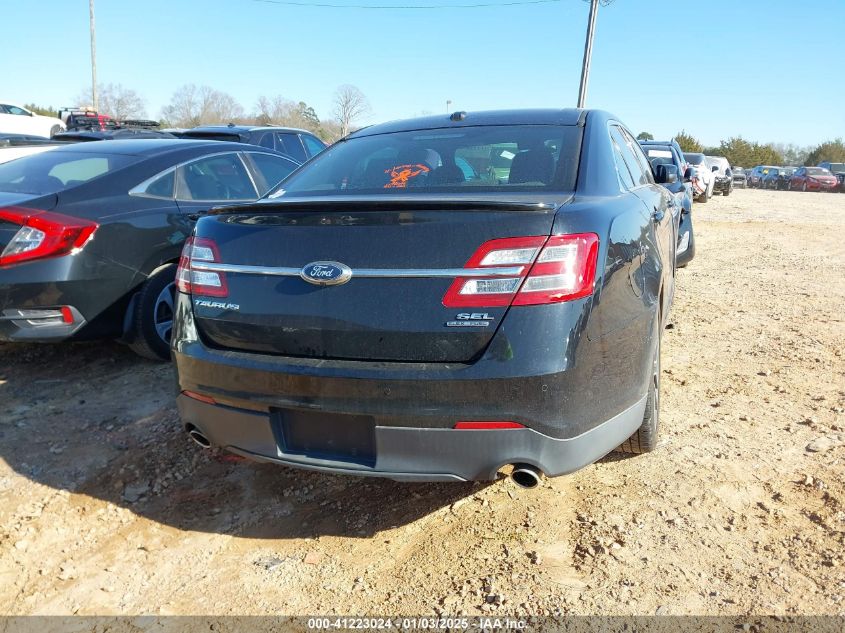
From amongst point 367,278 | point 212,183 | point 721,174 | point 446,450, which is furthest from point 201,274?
point 721,174

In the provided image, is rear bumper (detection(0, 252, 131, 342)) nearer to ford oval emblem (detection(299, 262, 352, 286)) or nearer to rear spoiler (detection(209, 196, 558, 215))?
rear spoiler (detection(209, 196, 558, 215))

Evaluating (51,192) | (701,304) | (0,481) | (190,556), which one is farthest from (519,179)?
(701,304)

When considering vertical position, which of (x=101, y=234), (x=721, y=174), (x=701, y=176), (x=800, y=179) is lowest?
(x=800, y=179)

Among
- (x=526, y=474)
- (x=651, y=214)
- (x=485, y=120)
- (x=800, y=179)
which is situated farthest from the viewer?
(x=800, y=179)

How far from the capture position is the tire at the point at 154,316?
4.11 m

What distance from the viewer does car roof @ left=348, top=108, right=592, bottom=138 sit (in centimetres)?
307

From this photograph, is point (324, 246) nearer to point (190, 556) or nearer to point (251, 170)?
point (190, 556)

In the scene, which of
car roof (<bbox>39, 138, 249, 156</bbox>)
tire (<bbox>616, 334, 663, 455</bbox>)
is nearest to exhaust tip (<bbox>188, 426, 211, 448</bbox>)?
tire (<bbox>616, 334, 663, 455</bbox>)

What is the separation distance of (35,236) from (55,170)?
941 millimetres

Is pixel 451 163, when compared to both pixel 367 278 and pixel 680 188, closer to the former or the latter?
pixel 367 278

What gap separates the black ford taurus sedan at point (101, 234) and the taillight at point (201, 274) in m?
1.69

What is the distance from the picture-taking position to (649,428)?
9.43 feet

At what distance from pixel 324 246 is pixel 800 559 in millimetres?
2030

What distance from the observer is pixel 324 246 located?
7.07ft
